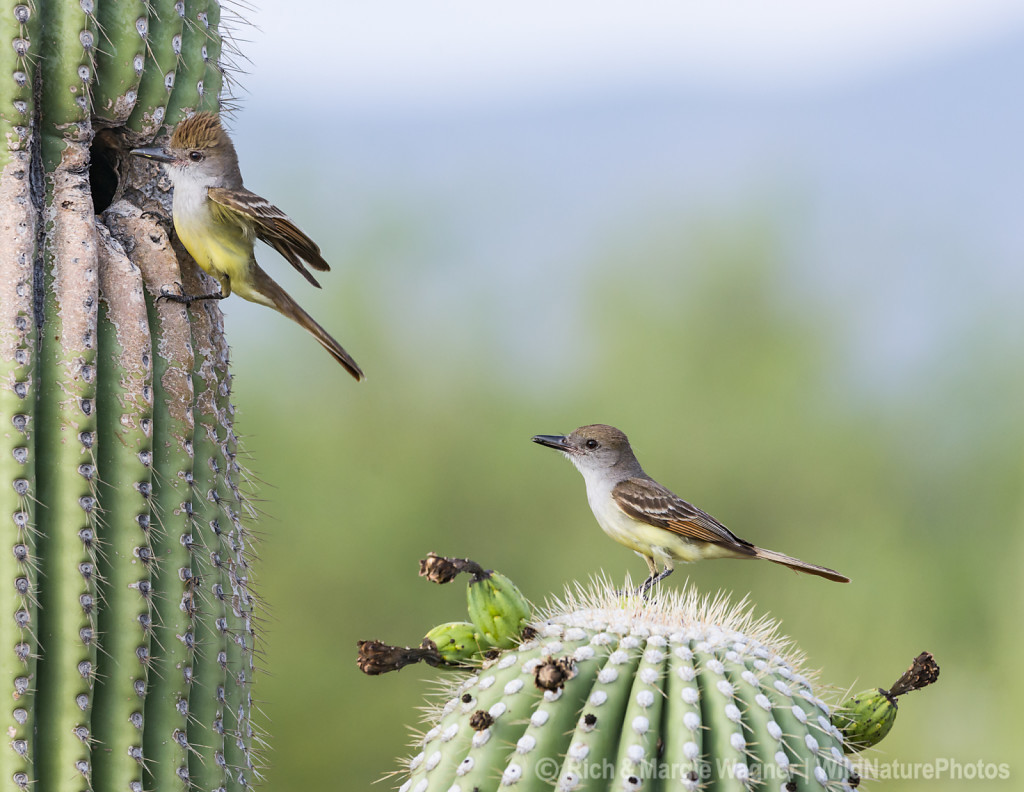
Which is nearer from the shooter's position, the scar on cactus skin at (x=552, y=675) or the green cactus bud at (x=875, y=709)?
the scar on cactus skin at (x=552, y=675)

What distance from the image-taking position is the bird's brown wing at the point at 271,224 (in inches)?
133

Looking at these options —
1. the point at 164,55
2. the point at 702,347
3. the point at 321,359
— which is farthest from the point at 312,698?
the point at 164,55

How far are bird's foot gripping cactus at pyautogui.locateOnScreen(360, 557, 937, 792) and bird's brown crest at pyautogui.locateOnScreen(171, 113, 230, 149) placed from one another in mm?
1588

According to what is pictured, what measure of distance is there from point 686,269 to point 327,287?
3.36 metres

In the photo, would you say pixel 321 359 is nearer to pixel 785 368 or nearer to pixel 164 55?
pixel 785 368

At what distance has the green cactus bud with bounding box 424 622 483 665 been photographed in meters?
2.56

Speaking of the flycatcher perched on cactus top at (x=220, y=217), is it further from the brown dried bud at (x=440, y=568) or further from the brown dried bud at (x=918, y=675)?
the brown dried bud at (x=918, y=675)

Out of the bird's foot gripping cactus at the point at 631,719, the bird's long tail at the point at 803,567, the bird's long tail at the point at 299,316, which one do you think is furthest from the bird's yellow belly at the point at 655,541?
the bird's foot gripping cactus at the point at 631,719

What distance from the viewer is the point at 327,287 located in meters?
10.9

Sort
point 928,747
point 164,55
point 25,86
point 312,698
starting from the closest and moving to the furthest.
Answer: point 25,86
point 164,55
point 928,747
point 312,698

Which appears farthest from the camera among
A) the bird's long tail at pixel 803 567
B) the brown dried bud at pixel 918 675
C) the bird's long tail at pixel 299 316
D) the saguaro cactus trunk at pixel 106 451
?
the bird's long tail at pixel 299 316

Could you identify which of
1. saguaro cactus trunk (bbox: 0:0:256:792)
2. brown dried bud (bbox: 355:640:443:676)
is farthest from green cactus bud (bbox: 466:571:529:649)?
saguaro cactus trunk (bbox: 0:0:256:792)

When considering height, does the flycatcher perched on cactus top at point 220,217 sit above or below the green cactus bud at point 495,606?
above

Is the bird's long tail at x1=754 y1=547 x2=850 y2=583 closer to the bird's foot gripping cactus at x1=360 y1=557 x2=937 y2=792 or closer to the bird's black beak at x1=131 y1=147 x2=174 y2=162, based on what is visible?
the bird's foot gripping cactus at x1=360 y1=557 x2=937 y2=792
